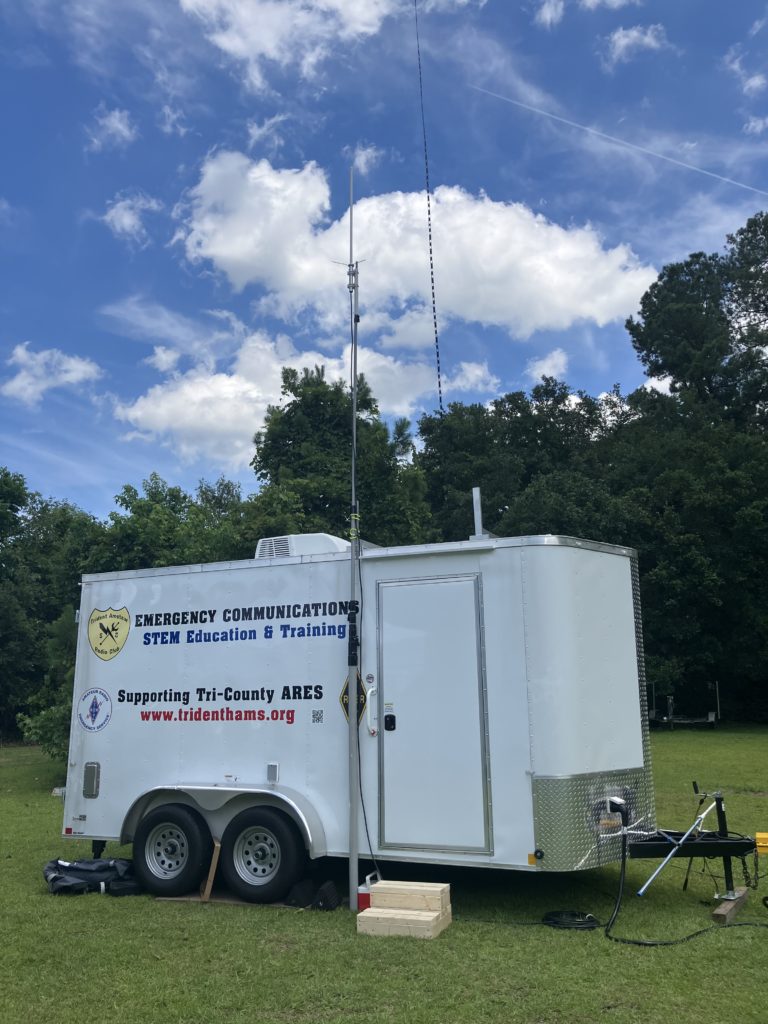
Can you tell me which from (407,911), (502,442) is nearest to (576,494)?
(502,442)

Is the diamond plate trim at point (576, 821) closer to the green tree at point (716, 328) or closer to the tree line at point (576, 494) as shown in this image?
the tree line at point (576, 494)

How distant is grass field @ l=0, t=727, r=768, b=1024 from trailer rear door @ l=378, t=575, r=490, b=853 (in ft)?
2.55

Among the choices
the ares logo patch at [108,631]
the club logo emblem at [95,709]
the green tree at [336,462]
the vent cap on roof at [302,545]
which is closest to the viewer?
the vent cap on roof at [302,545]

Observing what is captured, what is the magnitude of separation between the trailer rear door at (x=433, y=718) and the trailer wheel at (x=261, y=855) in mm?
857

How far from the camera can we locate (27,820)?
41.1 ft

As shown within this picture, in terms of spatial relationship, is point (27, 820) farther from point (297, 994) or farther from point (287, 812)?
point (297, 994)

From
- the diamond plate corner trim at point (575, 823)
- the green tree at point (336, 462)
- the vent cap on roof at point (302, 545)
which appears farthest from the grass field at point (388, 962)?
the green tree at point (336, 462)

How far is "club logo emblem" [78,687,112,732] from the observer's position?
27.6ft

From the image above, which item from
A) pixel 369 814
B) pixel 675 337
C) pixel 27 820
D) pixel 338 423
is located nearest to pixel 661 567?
pixel 338 423

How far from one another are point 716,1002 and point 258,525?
22.4 metres

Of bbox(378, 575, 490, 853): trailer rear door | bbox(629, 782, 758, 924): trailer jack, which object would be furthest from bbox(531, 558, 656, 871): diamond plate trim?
bbox(378, 575, 490, 853): trailer rear door

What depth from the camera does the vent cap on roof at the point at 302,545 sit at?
799 centimetres

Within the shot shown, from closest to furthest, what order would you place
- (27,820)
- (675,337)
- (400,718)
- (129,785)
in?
1. (400,718)
2. (129,785)
3. (27,820)
4. (675,337)

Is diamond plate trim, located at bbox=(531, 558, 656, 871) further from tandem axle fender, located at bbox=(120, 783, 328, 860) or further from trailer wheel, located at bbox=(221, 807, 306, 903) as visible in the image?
trailer wheel, located at bbox=(221, 807, 306, 903)
